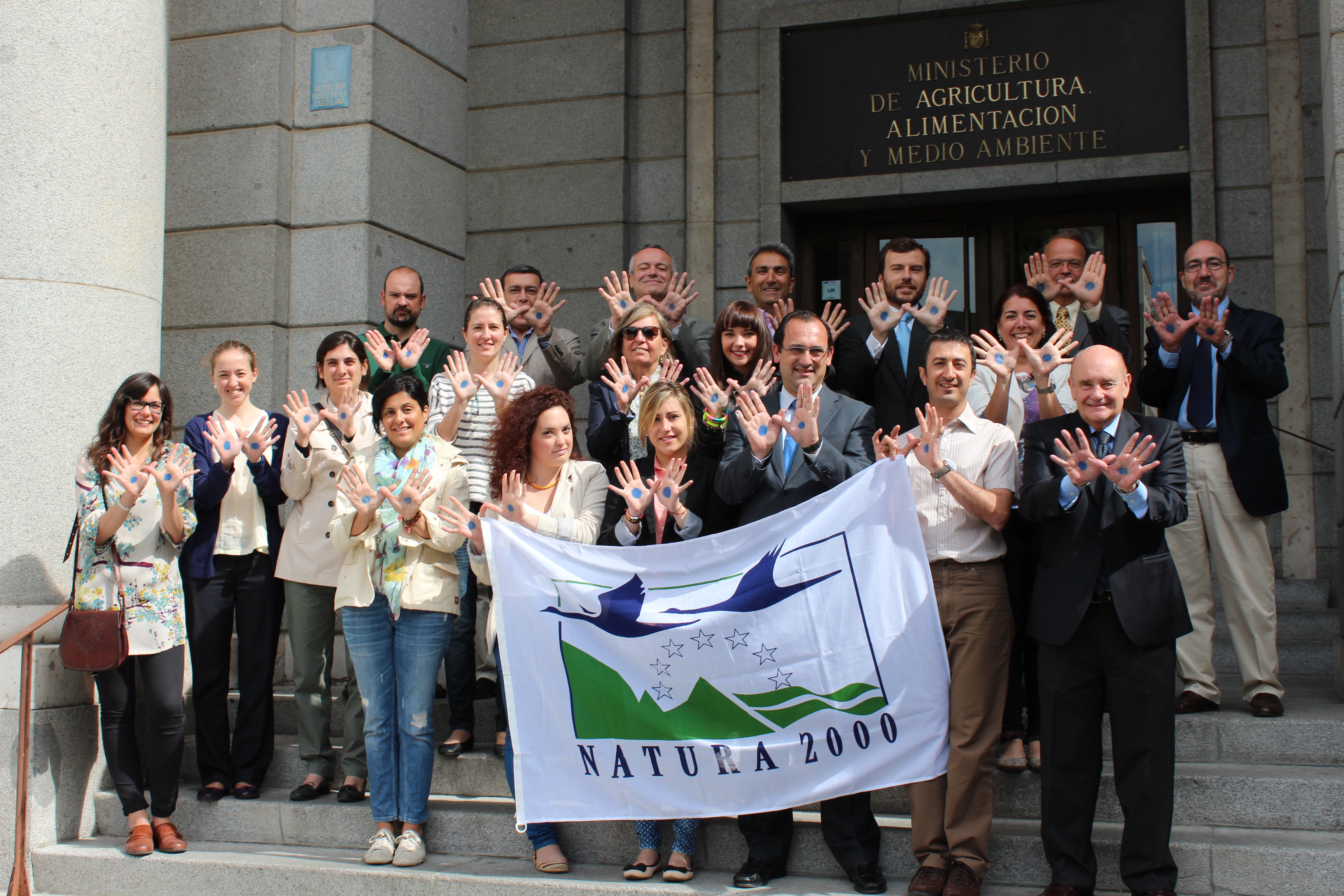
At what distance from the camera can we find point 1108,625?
16.1 feet

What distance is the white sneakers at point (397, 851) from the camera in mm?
5770

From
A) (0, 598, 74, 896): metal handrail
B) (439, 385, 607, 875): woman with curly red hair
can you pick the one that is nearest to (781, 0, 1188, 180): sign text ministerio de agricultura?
(439, 385, 607, 875): woman with curly red hair

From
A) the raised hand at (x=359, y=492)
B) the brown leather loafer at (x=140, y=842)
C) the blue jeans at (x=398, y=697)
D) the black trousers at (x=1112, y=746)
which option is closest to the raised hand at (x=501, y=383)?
the raised hand at (x=359, y=492)

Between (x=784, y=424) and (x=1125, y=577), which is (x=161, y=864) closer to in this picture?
(x=784, y=424)

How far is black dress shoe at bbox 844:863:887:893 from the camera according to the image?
517 cm

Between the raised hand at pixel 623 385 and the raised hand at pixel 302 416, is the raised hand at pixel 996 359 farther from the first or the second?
the raised hand at pixel 302 416

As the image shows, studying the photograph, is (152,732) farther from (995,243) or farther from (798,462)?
(995,243)

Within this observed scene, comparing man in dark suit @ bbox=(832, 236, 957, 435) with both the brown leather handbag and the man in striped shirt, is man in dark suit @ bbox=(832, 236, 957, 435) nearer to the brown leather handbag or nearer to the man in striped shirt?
the man in striped shirt

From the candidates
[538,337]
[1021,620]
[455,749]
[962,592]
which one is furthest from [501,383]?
[1021,620]

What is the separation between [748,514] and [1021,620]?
143 cm

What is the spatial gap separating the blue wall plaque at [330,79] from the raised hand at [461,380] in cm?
357

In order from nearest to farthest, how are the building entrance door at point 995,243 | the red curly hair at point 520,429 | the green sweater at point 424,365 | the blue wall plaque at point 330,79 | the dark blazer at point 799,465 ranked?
1. the dark blazer at point 799,465
2. the red curly hair at point 520,429
3. the green sweater at point 424,365
4. the blue wall plaque at point 330,79
5. the building entrance door at point 995,243

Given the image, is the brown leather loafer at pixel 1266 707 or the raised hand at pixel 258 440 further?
the raised hand at pixel 258 440

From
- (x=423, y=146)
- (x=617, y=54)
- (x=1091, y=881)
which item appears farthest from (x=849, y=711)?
(x=617, y=54)
